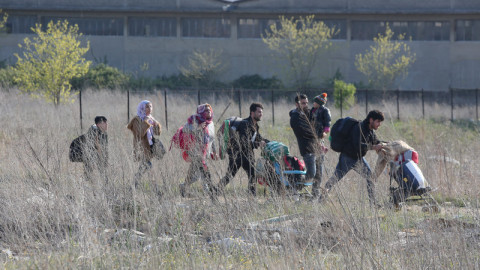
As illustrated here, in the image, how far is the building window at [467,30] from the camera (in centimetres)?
3909

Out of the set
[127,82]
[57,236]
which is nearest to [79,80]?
[127,82]

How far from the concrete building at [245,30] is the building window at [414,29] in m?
0.06

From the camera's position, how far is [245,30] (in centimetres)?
3981

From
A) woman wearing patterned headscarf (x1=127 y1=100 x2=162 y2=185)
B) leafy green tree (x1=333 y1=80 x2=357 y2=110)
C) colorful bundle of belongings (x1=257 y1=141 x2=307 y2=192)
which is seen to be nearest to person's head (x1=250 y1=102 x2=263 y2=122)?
colorful bundle of belongings (x1=257 y1=141 x2=307 y2=192)

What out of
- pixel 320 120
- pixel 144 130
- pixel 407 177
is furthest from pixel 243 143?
pixel 407 177

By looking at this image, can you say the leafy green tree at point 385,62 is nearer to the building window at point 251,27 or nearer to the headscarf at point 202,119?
the building window at point 251,27

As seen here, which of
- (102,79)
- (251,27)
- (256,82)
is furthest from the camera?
(251,27)

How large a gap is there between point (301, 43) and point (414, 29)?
7053mm

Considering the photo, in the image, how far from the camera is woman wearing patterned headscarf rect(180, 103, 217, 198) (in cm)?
921

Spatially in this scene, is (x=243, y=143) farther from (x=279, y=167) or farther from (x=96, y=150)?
(x=96, y=150)

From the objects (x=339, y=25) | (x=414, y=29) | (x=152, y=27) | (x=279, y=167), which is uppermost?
(x=152, y=27)

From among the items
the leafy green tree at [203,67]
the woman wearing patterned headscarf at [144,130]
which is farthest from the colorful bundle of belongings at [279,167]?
the leafy green tree at [203,67]

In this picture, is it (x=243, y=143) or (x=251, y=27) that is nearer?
(x=243, y=143)

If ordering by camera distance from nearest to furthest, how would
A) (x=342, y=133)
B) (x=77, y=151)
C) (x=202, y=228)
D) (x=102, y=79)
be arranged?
1. (x=202, y=228)
2. (x=342, y=133)
3. (x=77, y=151)
4. (x=102, y=79)
